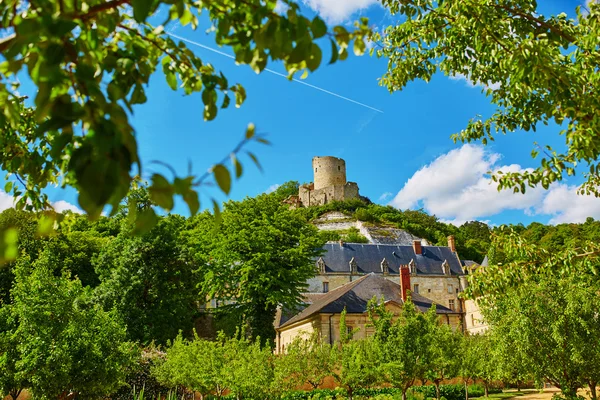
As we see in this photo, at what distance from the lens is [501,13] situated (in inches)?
245

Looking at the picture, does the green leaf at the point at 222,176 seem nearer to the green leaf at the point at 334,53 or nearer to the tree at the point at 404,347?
the green leaf at the point at 334,53

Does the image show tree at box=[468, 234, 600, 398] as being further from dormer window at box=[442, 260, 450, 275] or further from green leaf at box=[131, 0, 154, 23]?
dormer window at box=[442, 260, 450, 275]

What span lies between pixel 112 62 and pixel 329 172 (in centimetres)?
9453

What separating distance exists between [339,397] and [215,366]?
6963mm

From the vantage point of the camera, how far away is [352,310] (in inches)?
1346

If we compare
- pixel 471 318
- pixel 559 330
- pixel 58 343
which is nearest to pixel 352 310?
pixel 471 318

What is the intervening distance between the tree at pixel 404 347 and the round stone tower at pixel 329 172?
76.0 m

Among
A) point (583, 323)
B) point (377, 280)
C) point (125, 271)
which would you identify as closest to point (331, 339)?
point (377, 280)

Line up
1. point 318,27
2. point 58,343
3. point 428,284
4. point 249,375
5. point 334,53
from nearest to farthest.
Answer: point 318,27
point 334,53
point 58,343
point 249,375
point 428,284

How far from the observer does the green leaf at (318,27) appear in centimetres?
194

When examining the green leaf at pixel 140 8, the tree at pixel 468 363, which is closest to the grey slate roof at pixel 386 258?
the tree at pixel 468 363

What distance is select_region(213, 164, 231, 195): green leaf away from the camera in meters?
1.59

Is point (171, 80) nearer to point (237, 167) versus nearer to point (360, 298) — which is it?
point (237, 167)

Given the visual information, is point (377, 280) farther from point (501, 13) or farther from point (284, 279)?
point (501, 13)
